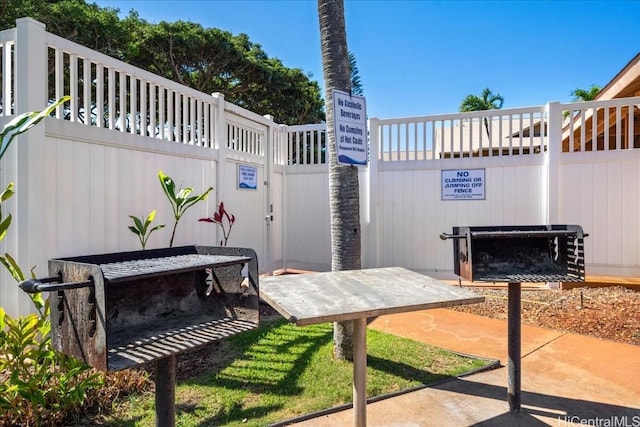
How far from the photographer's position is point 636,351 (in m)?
3.32

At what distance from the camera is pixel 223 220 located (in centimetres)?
531

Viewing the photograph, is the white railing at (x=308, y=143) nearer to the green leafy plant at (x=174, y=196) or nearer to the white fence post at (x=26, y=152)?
the green leafy plant at (x=174, y=196)

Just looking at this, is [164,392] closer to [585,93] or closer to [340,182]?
[340,182]

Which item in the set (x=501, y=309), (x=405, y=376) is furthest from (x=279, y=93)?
(x=405, y=376)

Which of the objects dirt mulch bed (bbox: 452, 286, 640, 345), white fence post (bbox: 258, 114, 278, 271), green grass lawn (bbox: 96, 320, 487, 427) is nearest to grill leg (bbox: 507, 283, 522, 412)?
green grass lawn (bbox: 96, 320, 487, 427)

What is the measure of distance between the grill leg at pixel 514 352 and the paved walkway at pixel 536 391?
0.09 m

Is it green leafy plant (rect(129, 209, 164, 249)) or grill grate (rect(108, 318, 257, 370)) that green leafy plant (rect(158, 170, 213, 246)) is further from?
grill grate (rect(108, 318, 257, 370))

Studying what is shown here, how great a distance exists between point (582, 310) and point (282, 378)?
136 inches

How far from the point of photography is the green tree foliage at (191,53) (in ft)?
35.7

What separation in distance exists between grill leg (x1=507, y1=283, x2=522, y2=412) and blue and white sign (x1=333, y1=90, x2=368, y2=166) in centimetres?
133

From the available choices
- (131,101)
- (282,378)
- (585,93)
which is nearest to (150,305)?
(282,378)

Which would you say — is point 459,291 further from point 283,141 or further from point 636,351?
point 283,141

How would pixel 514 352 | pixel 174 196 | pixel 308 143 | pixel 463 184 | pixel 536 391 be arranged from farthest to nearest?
pixel 308 143, pixel 463 184, pixel 174 196, pixel 536 391, pixel 514 352

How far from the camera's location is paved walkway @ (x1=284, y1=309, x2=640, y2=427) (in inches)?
92.7
